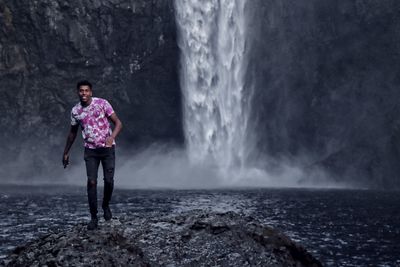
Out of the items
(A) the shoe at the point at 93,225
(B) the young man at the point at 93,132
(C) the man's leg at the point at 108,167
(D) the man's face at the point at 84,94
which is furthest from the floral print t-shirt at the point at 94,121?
(A) the shoe at the point at 93,225

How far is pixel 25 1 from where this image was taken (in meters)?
49.2

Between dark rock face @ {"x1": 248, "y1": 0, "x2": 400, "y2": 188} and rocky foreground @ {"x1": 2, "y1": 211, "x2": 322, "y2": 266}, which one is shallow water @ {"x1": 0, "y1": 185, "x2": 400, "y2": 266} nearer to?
rocky foreground @ {"x1": 2, "y1": 211, "x2": 322, "y2": 266}

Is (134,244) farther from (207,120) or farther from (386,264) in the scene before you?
(207,120)

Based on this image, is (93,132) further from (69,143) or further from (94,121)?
(69,143)

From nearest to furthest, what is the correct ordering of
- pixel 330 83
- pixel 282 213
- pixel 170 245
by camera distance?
pixel 170 245, pixel 282 213, pixel 330 83

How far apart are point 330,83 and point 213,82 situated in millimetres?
10120

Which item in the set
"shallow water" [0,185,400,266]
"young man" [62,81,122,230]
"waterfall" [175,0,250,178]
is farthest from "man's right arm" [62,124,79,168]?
"waterfall" [175,0,250,178]

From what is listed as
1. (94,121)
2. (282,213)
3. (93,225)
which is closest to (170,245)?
(93,225)

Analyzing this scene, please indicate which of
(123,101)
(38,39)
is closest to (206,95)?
(123,101)

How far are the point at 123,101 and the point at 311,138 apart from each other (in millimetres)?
16572

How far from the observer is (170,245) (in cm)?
937

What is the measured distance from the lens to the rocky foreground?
9.08 meters

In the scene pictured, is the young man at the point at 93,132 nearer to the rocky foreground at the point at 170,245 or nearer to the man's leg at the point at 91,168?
the man's leg at the point at 91,168

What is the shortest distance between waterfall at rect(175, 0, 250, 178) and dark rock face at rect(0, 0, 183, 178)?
4.70ft
